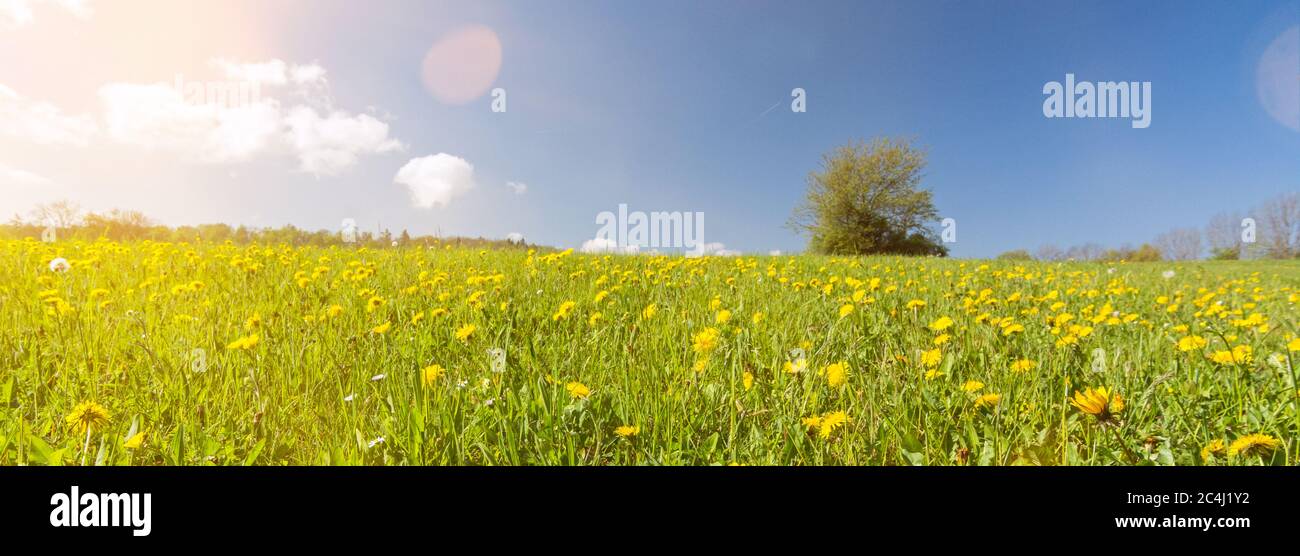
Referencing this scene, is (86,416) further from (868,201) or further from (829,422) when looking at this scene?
(868,201)

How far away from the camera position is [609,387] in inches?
65.4

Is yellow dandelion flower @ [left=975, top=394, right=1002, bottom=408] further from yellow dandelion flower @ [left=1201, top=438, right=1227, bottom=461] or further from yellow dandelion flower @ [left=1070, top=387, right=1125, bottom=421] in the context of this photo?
yellow dandelion flower @ [left=1201, top=438, right=1227, bottom=461]

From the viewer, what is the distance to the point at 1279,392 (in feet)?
5.01

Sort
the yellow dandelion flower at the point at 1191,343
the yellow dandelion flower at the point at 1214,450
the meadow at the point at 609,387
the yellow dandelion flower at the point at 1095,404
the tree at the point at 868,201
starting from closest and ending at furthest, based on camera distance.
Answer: the yellow dandelion flower at the point at 1095,404 < the yellow dandelion flower at the point at 1214,450 < the meadow at the point at 609,387 < the yellow dandelion flower at the point at 1191,343 < the tree at the point at 868,201

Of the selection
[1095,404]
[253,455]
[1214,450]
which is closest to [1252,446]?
[1214,450]

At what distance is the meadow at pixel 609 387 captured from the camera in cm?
129

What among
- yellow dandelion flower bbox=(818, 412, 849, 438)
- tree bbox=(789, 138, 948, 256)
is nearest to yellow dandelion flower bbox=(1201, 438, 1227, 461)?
yellow dandelion flower bbox=(818, 412, 849, 438)

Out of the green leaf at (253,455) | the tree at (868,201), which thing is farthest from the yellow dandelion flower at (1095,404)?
the tree at (868,201)

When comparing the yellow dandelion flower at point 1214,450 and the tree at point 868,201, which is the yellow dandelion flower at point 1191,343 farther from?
the tree at point 868,201
